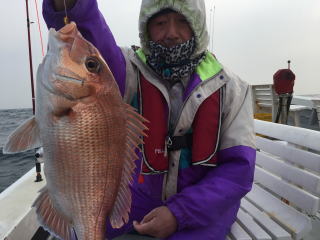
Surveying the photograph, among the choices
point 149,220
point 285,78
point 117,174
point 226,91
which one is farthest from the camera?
point 285,78

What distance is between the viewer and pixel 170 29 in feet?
6.95

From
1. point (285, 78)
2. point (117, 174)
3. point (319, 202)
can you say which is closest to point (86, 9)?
point (117, 174)

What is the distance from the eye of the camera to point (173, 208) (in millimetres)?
1934

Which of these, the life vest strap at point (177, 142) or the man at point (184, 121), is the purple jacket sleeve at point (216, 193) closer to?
the man at point (184, 121)

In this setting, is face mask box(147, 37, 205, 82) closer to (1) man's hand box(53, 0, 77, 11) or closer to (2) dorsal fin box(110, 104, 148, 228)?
(1) man's hand box(53, 0, 77, 11)

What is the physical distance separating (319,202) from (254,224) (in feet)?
1.75

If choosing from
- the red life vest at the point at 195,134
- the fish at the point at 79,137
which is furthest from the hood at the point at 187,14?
the fish at the point at 79,137

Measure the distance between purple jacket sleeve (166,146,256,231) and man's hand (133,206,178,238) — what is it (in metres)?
0.04

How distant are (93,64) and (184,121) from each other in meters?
0.92

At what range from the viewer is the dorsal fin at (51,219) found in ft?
5.00

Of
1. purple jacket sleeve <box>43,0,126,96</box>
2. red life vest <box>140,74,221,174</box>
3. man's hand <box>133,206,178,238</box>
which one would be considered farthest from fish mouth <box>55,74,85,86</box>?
man's hand <box>133,206,178,238</box>

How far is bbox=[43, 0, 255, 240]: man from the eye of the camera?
1.96m

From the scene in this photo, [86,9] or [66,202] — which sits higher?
[86,9]

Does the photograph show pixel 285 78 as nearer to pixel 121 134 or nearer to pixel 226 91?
pixel 226 91
